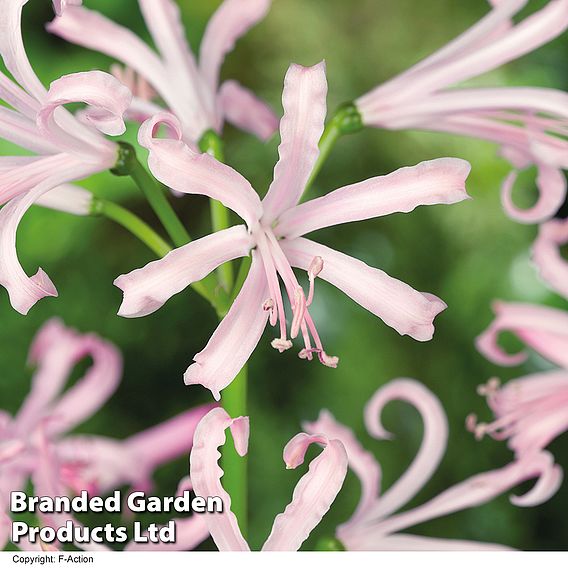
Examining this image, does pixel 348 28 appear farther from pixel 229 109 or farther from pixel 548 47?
pixel 229 109

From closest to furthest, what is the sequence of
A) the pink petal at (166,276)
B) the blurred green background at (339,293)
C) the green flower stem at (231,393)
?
the pink petal at (166,276) < the green flower stem at (231,393) < the blurred green background at (339,293)

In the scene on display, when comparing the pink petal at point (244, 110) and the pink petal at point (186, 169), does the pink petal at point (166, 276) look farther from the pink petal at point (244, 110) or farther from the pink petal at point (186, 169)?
the pink petal at point (244, 110)

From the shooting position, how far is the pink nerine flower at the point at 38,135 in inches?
18.3

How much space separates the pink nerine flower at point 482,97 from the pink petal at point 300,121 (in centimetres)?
16

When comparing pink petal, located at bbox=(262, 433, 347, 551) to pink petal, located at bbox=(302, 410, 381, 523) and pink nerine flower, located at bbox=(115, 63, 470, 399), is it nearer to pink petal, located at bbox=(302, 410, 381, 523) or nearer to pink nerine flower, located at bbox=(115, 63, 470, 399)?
pink nerine flower, located at bbox=(115, 63, 470, 399)

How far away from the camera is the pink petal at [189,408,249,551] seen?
19.4 inches

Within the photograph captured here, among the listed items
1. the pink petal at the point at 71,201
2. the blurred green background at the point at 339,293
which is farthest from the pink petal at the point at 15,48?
the blurred green background at the point at 339,293

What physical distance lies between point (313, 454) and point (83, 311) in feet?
1.14

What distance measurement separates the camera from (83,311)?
117cm

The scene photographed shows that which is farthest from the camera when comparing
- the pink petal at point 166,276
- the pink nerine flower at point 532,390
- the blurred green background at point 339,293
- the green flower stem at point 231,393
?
the blurred green background at point 339,293

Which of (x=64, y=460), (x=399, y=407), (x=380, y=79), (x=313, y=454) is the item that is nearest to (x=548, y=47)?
(x=380, y=79)

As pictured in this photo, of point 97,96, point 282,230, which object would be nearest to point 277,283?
point 282,230

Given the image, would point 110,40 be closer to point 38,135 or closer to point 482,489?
point 38,135

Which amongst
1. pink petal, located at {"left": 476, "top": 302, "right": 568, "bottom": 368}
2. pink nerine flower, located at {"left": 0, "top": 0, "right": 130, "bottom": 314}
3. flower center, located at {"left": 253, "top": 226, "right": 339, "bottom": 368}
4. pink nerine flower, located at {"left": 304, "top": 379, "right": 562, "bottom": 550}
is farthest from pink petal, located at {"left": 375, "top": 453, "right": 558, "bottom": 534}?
pink nerine flower, located at {"left": 0, "top": 0, "right": 130, "bottom": 314}
